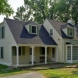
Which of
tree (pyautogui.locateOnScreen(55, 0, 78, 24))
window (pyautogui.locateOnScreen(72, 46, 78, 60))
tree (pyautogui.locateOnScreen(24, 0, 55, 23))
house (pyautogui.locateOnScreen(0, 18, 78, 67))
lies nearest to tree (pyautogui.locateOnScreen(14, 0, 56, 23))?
tree (pyautogui.locateOnScreen(24, 0, 55, 23))

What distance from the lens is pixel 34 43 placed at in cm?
1914

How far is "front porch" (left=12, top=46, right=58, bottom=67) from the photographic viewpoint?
19.6 meters

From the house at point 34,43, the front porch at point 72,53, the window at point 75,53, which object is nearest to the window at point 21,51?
the house at point 34,43

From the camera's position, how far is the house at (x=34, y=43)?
19.3 m

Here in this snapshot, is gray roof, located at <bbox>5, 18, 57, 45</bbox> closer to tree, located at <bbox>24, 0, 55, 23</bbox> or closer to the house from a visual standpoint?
the house

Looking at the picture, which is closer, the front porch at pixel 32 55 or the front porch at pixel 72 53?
the front porch at pixel 32 55

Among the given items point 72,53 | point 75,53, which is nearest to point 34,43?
point 72,53

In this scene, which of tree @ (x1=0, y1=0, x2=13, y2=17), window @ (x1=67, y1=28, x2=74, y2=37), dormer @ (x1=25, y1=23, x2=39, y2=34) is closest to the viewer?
tree @ (x1=0, y1=0, x2=13, y2=17)

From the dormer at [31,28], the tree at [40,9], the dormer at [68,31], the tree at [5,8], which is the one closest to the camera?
the tree at [5,8]

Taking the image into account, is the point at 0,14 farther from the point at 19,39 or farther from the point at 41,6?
the point at 41,6

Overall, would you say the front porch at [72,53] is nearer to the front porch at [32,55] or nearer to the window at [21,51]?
the front porch at [32,55]

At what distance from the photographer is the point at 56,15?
4603 centimetres

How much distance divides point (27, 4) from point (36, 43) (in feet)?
103

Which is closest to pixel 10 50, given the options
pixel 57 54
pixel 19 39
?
pixel 19 39
